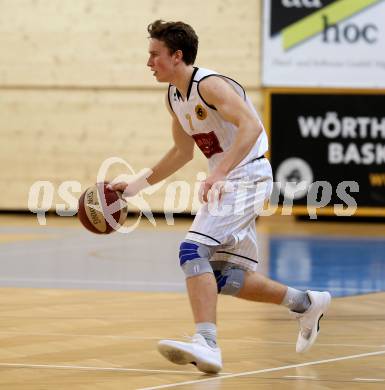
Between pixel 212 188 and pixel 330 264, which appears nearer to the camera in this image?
pixel 212 188

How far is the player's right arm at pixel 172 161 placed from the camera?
6.21m

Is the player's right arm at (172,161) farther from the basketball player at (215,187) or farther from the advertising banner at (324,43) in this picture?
the advertising banner at (324,43)

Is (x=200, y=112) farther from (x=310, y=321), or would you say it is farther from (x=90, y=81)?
(x=90, y=81)

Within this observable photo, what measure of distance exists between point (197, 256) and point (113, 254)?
6.70m

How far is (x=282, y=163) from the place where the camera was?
17.0 m

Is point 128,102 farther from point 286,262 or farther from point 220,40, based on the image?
point 286,262

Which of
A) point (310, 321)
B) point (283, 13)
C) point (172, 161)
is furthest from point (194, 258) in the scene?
point (283, 13)

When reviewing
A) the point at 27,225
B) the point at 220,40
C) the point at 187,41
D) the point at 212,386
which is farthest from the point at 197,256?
the point at 220,40

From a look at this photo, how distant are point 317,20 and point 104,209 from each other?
441 inches

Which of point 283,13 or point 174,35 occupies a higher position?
point 283,13

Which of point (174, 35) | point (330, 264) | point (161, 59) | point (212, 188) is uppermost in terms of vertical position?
point (174, 35)

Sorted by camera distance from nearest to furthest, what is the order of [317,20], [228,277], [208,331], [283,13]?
1. [208,331]
2. [228,277]
3. [317,20]
4. [283,13]

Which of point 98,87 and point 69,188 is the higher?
point 98,87

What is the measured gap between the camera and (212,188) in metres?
5.53
